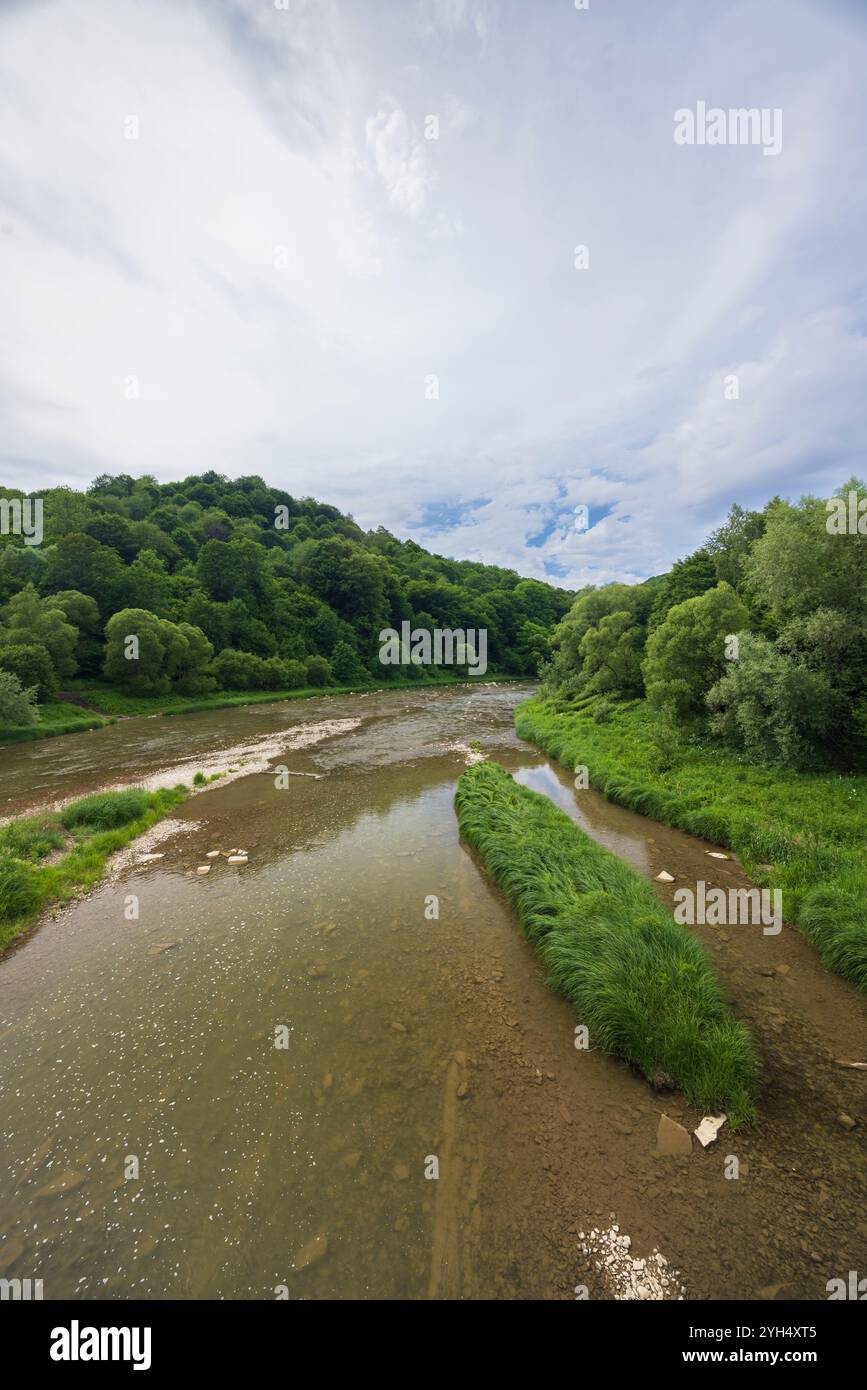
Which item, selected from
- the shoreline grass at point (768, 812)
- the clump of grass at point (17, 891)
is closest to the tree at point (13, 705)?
the clump of grass at point (17, 891)

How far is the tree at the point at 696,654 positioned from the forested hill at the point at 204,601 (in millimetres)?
45252

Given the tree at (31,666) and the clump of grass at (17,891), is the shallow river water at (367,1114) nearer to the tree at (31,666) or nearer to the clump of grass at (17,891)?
the clump of grass at (17,891)

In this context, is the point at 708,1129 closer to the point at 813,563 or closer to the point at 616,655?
the point at 813,563

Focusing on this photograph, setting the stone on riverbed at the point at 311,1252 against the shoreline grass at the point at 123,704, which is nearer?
the stone on riverbed at the point at 311,1252

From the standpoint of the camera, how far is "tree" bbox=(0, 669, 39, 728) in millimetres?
34844

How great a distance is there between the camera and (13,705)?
35.0 metres

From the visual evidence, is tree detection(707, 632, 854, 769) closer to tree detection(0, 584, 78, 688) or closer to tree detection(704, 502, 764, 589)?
tree detection(704, 502, 764, 589)

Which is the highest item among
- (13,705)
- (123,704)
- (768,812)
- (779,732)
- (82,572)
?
(82,572)

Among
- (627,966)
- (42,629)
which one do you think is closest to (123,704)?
(42,629)

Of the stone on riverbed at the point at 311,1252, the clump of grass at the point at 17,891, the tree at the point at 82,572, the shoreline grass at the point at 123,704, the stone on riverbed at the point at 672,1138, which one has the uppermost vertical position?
the tree at the point at 82,572

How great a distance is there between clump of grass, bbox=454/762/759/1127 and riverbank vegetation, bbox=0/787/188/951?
448 inches

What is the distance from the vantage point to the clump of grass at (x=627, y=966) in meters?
6.73

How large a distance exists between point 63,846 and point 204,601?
2340 inches
